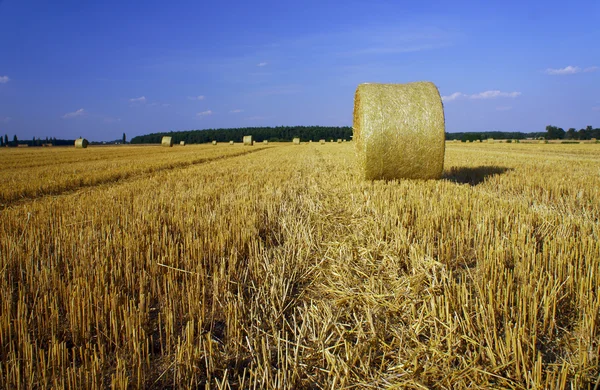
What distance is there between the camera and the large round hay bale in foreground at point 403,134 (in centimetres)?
696

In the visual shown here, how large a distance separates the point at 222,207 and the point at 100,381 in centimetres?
332

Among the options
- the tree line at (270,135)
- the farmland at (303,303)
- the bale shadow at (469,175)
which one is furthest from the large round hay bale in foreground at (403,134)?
the tree line at (270,135)

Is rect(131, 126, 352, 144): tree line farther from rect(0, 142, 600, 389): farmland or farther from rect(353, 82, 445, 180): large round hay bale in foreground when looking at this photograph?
rect(0, 142, 600, 389): farmland

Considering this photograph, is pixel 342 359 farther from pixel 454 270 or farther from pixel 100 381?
pixel 454 270

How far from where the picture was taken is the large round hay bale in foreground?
6.96 m

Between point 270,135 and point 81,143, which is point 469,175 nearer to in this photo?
point 81,143

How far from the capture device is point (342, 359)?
5.57 feet

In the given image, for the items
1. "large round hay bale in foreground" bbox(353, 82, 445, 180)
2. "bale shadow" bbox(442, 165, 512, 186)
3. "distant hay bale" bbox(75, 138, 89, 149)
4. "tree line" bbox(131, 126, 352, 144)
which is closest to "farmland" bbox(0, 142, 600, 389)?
"large round hay bale in foreground" bbox(353, 82, 445, 180)

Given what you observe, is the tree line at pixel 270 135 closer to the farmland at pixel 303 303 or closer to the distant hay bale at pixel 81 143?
the distant hay bale at pixel 81 143

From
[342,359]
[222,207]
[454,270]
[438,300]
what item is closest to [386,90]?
[222,207]

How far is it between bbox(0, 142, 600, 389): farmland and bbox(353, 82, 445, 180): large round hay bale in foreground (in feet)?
9.20

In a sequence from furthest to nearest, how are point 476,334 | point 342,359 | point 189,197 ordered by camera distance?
point 189,197, point 476,334, point 342,359

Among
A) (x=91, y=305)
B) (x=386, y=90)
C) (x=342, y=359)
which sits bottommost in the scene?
(x=342, y=359)

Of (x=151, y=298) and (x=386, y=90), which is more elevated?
(x=386, y=90)
